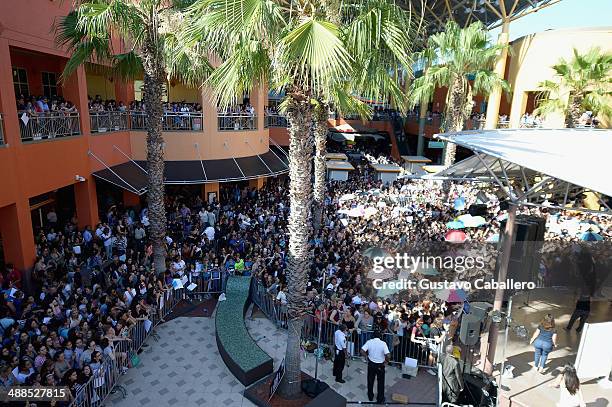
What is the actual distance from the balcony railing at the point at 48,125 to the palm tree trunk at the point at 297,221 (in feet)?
30.3

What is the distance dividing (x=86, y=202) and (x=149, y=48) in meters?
7.08

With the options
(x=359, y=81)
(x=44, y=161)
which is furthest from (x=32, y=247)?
(x=359, y=81)

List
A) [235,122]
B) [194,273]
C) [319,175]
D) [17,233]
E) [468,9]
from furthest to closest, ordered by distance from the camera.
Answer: [468,9] < [235,122] < [319,175] < [194,273] < [17,233]

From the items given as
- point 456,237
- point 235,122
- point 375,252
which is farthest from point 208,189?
point 456,237

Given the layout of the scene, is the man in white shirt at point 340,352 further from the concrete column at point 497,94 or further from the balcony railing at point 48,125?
the concrete column at point 497,94

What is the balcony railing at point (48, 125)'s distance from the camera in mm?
12641

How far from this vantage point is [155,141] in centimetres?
1264

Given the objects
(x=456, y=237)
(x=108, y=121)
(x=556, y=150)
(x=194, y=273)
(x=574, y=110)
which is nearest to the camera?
(x=556, y=150)

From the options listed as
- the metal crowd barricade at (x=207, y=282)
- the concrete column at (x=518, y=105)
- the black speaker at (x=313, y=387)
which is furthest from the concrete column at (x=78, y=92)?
the concrete column at (x=518, y=105)

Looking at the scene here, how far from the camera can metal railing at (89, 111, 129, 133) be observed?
1691 centimetres

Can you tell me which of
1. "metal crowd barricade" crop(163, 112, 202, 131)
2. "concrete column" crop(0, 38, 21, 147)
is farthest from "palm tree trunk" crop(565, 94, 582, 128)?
"concrete column" crop(0, 38, 21, 147)

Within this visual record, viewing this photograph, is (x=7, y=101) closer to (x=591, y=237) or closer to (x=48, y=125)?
(x=48, y=125)

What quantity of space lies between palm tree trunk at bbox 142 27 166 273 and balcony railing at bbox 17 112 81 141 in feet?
11.7

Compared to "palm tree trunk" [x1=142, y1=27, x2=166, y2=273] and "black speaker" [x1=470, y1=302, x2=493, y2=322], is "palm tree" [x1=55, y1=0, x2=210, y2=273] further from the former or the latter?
"black speaker" [x1=470, y1=302, x2=493, y2=322]
